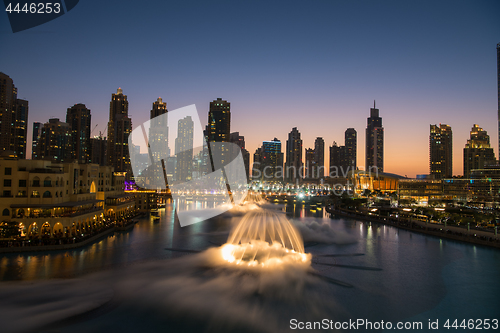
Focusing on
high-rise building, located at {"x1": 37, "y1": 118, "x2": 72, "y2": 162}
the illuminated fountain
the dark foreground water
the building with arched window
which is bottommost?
the dark foreground water

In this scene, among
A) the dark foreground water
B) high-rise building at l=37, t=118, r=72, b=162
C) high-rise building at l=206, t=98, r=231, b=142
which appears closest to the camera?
the dark foreground water

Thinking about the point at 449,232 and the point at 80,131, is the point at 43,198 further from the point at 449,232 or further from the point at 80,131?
the point at 80,131

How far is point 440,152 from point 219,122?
119 m

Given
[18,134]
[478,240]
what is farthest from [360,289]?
[18,134]

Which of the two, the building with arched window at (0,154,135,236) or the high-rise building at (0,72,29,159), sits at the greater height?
the high-rise building at (0,72,29,159)

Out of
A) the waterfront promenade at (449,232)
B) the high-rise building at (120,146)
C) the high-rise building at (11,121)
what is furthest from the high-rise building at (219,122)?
the waterfront promenade at (449,232)

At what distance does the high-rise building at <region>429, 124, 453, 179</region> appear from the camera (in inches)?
6319

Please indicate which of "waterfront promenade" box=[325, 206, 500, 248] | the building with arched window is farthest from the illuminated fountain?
"waterfront promenade" box=[325, 206, 500, 248]

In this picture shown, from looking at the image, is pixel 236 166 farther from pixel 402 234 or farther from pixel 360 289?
pixel 360 289

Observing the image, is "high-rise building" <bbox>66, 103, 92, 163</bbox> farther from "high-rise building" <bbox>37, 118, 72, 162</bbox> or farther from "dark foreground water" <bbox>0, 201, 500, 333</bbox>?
"dark foreground water" <bbox>0, 201, 500, 333</bbox>

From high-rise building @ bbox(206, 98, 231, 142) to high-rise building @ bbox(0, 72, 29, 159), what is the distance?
269 feet

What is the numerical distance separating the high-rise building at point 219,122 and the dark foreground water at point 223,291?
13731 centimetres

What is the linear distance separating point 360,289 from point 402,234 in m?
24.5

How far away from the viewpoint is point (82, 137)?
13712cm
